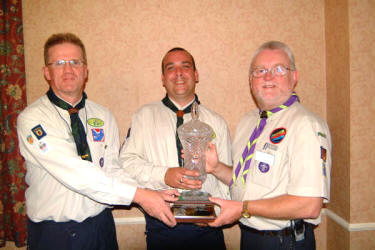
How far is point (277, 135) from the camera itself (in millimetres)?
1936

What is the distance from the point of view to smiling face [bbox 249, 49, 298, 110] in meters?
1.98

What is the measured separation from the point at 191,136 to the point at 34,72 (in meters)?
2.21

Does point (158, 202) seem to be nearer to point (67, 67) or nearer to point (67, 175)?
point (67, 175)

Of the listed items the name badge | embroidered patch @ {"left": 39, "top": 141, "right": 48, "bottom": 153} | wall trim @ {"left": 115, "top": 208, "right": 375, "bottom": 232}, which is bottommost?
wall trim @ {"left": 115, "top": 208, "right": 375, "bottom": 232}

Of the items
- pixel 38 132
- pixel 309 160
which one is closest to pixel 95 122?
pixel 38 132

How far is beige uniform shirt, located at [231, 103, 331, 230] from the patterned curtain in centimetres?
249

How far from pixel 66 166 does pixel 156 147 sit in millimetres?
807

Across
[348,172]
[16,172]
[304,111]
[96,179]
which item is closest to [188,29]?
[304,111]

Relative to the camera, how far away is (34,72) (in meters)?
3.09

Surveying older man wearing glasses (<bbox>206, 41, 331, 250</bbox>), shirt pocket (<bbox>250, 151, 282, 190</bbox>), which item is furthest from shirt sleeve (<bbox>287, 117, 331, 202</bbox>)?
shirt pocket (<bbox>250, 151, 282, 190</bbox>)

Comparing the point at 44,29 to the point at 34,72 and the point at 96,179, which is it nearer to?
the point at 34,72

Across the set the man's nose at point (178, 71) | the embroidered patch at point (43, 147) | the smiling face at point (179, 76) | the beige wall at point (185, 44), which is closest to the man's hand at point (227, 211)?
the smiling face at point (179, 76)

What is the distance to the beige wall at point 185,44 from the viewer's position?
307 cm

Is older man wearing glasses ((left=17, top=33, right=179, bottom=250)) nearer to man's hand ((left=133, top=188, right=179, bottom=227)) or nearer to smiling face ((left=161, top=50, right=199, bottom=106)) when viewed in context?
man's hand ((left=133, top=188, right=179, bottom=227))
